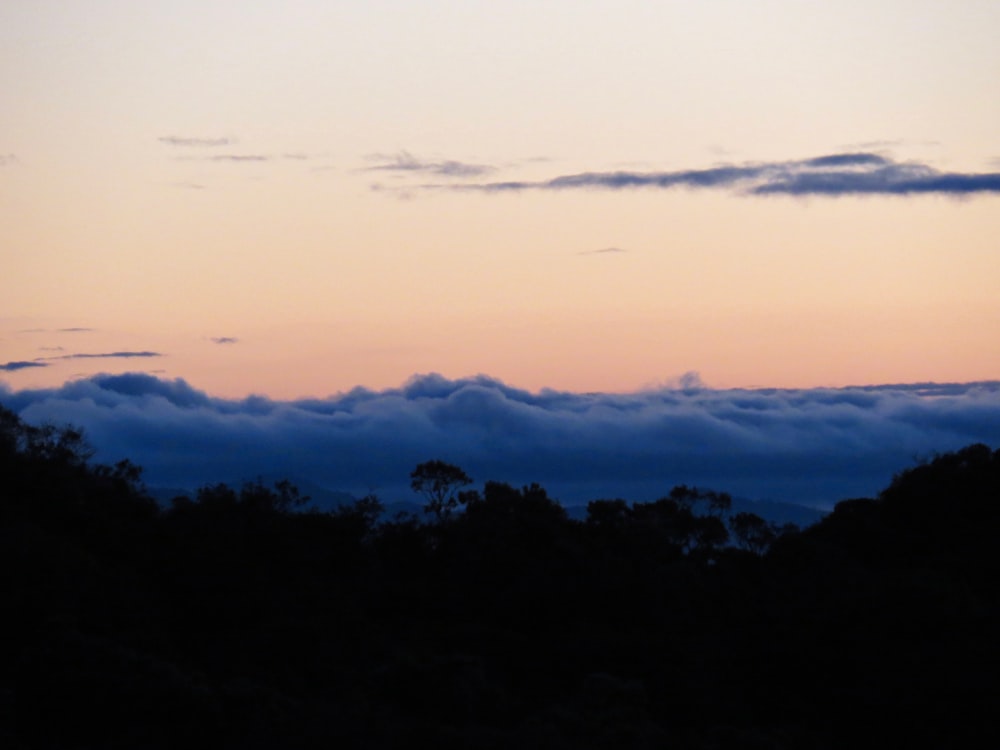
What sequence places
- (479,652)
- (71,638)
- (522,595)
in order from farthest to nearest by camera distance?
1. (522,595)
2. (479,652)
3. (71,638)

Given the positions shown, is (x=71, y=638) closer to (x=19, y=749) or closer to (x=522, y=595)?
(x=19, y=749)

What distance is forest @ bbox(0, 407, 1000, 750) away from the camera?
30.6 metres

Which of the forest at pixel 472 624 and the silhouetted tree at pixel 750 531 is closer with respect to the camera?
the forest at pixel 472 624

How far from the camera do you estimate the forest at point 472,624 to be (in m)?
30.6

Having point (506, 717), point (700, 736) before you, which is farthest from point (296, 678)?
point (700, 736)

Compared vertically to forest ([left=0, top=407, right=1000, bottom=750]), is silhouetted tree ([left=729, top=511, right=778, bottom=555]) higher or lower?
higher

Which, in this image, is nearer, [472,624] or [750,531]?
[472,624]

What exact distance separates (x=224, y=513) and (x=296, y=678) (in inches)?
555

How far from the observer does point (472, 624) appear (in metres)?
46.6

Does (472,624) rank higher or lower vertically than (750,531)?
lower

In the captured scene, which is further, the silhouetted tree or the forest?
the silhouetted tree

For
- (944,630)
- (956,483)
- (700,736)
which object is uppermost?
(956,483)

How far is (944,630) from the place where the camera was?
119 ft

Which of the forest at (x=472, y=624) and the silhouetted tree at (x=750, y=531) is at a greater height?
the silhouetted tree at (x=750, y=531)
